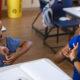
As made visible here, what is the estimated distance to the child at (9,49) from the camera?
1844 mm

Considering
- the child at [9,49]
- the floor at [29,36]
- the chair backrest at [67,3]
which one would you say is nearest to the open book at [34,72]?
the child at [9,49]

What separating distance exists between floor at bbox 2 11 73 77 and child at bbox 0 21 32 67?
91cm

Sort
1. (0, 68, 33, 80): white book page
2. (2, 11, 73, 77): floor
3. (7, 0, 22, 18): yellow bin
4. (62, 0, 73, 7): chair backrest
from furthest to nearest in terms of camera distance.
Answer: (7, 0, 22, 18): yellow bin, (62, 0, 73, 7): chair backrest, (2, 11, 73, 77): floor, (0, 68, 33, 80): white book page

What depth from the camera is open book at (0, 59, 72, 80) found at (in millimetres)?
1347

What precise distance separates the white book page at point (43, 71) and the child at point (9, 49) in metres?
0.36

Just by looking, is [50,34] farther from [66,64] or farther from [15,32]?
[66,64]

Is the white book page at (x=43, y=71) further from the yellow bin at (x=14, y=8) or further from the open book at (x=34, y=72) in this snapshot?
the yellow bin at (x=14, y=8)

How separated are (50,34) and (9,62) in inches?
101

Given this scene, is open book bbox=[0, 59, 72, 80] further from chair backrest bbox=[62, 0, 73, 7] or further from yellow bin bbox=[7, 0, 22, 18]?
yellow bin bbox=[7, 0, 22, 18]

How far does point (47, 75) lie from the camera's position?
4.48 ft

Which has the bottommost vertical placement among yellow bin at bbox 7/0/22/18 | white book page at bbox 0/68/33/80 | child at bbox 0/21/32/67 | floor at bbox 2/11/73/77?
floor at bbox 2/11/73/77

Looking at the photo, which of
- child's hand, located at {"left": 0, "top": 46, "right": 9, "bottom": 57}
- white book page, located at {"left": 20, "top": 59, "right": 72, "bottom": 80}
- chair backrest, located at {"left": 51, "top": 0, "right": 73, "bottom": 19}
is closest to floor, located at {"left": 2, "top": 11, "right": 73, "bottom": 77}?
chair backrest, located at {"left": 51, "top": 0, "right": 73, "bottom": 19}

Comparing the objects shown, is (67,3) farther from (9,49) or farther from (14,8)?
(9,49)

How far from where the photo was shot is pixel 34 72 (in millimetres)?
1387
